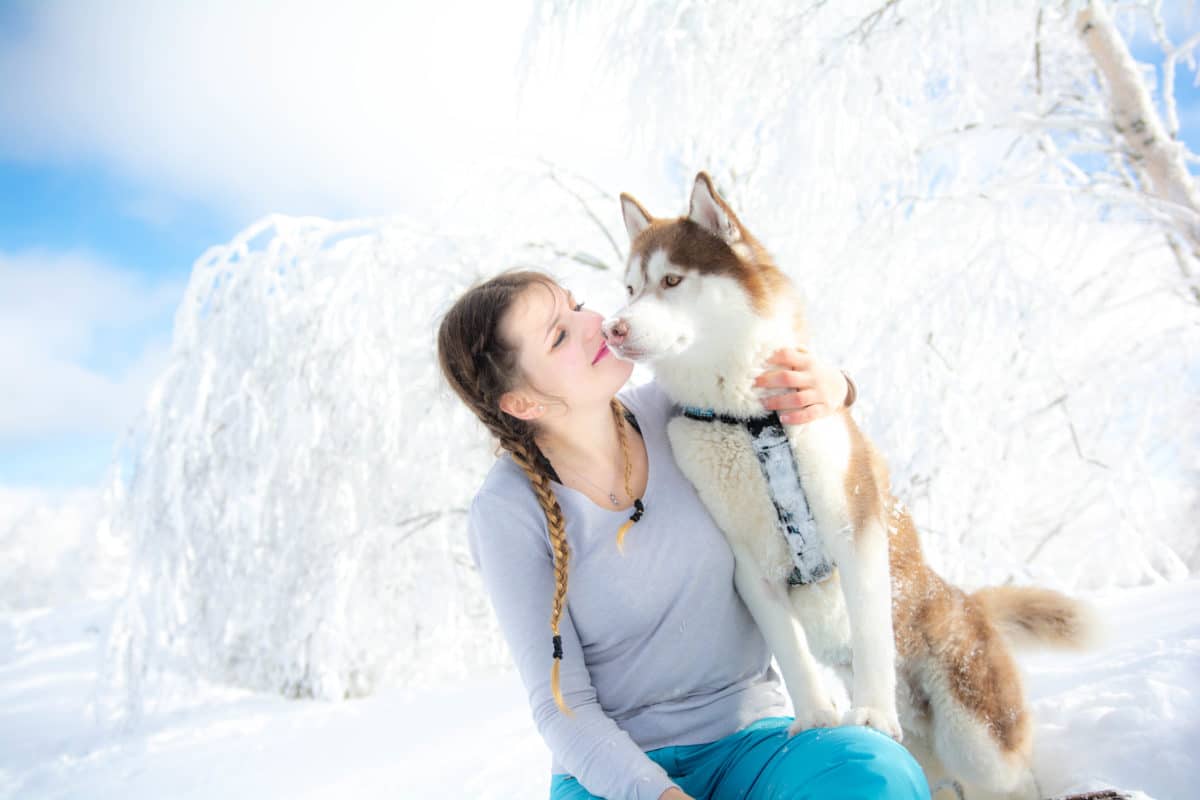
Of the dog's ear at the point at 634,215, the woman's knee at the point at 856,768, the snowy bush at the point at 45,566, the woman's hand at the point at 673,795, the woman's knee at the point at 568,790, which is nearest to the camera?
the woman's knee at the point at 856,768

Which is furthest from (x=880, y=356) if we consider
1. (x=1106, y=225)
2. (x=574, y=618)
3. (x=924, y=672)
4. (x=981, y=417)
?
(x=574, y=618)

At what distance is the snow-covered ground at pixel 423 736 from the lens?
65.1 inches

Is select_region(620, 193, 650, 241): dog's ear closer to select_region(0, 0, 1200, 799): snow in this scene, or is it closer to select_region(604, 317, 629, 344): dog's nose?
select_region(604, 317, 629, 344): dog's nose

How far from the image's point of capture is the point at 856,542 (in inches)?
57.7

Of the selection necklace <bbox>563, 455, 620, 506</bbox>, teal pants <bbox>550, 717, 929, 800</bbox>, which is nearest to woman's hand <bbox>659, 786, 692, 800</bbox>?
teal pants <bbox>550, 717, 929, 800</bbox>

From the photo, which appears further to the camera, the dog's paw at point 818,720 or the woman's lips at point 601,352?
the woman's lips at point 601,352

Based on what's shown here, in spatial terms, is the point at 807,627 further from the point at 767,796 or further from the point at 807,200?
the point at 807,200

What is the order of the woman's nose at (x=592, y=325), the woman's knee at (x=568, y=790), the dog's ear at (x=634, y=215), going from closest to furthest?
the woman's knee at (x=568, y=790)
the woman's nose at (x=592, y=325)
the dog's ear at (x=634, y=215)

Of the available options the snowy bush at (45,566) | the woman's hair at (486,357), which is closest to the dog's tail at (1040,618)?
the woman's hair at (486,357)

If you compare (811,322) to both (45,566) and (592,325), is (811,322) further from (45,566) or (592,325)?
(45,566)

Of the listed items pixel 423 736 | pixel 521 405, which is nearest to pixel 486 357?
pixel 521 405

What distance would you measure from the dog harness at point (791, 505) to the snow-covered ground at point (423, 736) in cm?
74

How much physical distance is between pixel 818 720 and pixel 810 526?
364 millimetres

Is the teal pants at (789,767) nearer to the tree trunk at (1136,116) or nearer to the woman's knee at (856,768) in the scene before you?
the woman's knee at (856,768)
